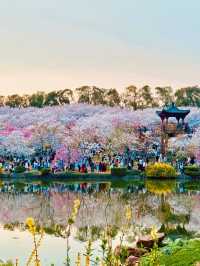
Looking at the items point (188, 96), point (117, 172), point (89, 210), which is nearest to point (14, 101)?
point (188, 96)

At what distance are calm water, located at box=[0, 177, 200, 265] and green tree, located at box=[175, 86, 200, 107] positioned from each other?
37.3 m

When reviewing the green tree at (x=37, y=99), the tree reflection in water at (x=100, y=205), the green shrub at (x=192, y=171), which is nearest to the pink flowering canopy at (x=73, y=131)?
the green shrub at (x=192, y=171)

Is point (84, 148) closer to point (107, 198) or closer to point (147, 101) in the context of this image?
point (107, 198)

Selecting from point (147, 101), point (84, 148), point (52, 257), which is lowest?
point (52, 257)

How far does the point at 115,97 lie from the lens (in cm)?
7488

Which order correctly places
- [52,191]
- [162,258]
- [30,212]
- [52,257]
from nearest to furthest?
[162,258] < [52,257] < [30,212] < [52,191]

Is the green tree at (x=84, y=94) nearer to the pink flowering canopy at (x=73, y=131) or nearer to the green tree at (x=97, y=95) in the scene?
the green tree at (x=97, y=95)

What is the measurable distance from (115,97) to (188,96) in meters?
8.77

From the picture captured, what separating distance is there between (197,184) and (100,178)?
630 cm

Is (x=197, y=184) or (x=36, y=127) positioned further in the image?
(x=36, y=127)

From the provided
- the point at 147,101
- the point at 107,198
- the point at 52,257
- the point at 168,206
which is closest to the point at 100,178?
the point at 107,198

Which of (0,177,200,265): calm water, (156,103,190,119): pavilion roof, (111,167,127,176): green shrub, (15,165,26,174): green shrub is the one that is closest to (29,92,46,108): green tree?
(156,103,190,119): pavilion roof

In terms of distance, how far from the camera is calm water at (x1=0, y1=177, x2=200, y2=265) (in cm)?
1535

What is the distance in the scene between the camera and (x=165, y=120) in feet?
178
